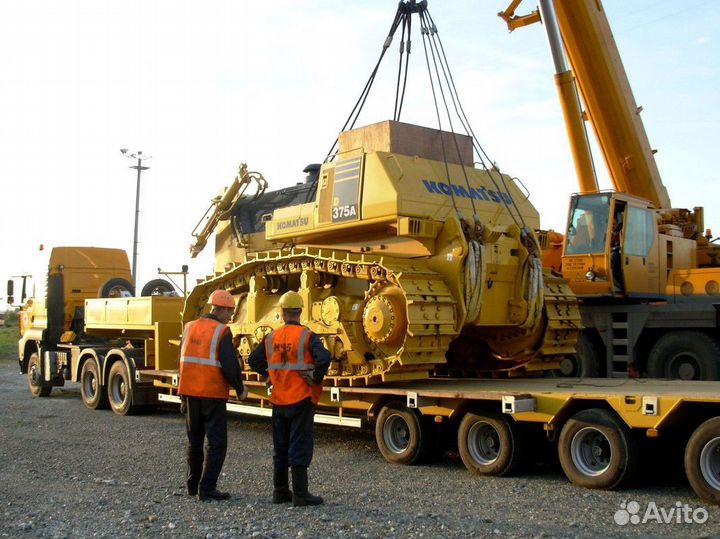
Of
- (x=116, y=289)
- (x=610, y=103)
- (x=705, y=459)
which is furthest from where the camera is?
(x=116, y=289)

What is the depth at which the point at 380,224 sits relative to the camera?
10.7 metres

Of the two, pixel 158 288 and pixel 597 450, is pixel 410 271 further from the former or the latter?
pixel 158 288

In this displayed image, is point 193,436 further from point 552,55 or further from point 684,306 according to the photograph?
point 552,55

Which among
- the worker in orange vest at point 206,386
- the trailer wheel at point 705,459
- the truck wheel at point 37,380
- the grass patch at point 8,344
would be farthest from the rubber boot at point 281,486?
the grass patch at point 8,344

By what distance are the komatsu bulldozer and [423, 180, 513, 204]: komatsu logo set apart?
0.06 ft

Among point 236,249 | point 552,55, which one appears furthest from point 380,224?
point 552,55

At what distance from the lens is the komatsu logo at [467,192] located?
10867 mm

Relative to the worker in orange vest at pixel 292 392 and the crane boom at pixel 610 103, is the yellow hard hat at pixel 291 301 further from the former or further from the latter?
the crane boom at pixel 610 103

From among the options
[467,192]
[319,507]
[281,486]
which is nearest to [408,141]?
[467,192]

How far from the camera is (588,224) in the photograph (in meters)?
14.3

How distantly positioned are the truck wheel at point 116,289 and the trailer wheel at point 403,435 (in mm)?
9891

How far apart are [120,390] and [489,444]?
863 cm

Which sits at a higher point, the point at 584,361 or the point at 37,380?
the point at 584,361

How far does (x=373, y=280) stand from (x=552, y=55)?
7.64 meters
